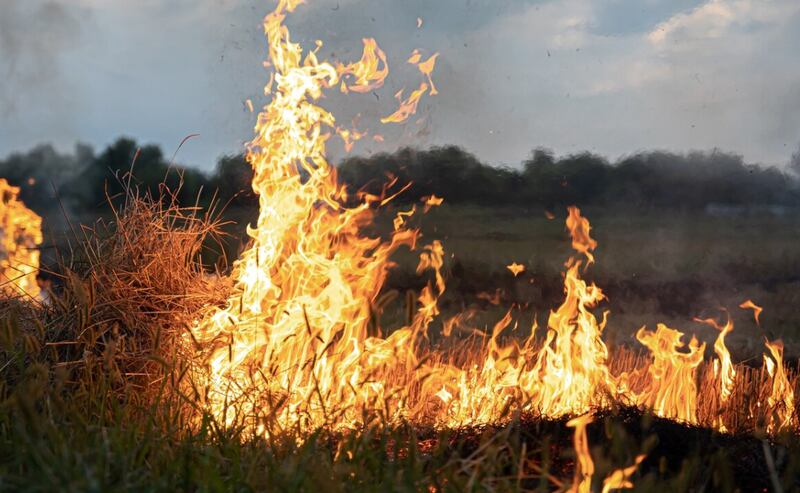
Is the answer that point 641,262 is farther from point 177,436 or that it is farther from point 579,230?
point 177,436

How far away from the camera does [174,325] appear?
5742mm

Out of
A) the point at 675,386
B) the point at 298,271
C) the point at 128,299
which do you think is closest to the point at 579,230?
the point at 675,386

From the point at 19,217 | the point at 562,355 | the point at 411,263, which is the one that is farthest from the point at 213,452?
the point at 411,263

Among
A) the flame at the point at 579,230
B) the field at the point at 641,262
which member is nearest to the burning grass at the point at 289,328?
the flame at the point at 579,230

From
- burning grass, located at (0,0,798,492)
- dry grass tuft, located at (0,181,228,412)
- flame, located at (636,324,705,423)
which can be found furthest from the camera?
flame, located at (636,324,705,423)

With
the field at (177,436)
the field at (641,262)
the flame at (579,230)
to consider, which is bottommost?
the field at (177,436)

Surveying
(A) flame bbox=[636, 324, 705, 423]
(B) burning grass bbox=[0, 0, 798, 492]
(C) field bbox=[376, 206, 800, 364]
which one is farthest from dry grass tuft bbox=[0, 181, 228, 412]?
(C) field bbox=[376, 206, 800, 364]

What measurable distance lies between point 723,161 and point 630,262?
3.31 m

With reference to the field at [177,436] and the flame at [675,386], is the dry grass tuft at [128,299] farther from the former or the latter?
the flame at [675,386]

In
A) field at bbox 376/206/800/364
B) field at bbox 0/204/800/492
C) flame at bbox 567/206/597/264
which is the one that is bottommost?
field at bbox 0/204/800/492

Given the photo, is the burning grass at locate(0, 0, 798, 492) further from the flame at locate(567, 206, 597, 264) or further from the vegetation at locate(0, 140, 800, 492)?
the flame at locate(567, 206, 597, 264)

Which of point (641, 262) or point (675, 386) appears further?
point (641, 262)

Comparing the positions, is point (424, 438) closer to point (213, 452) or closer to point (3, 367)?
point (213, 452)

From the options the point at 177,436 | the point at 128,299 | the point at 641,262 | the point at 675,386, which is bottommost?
the point at 177,436
